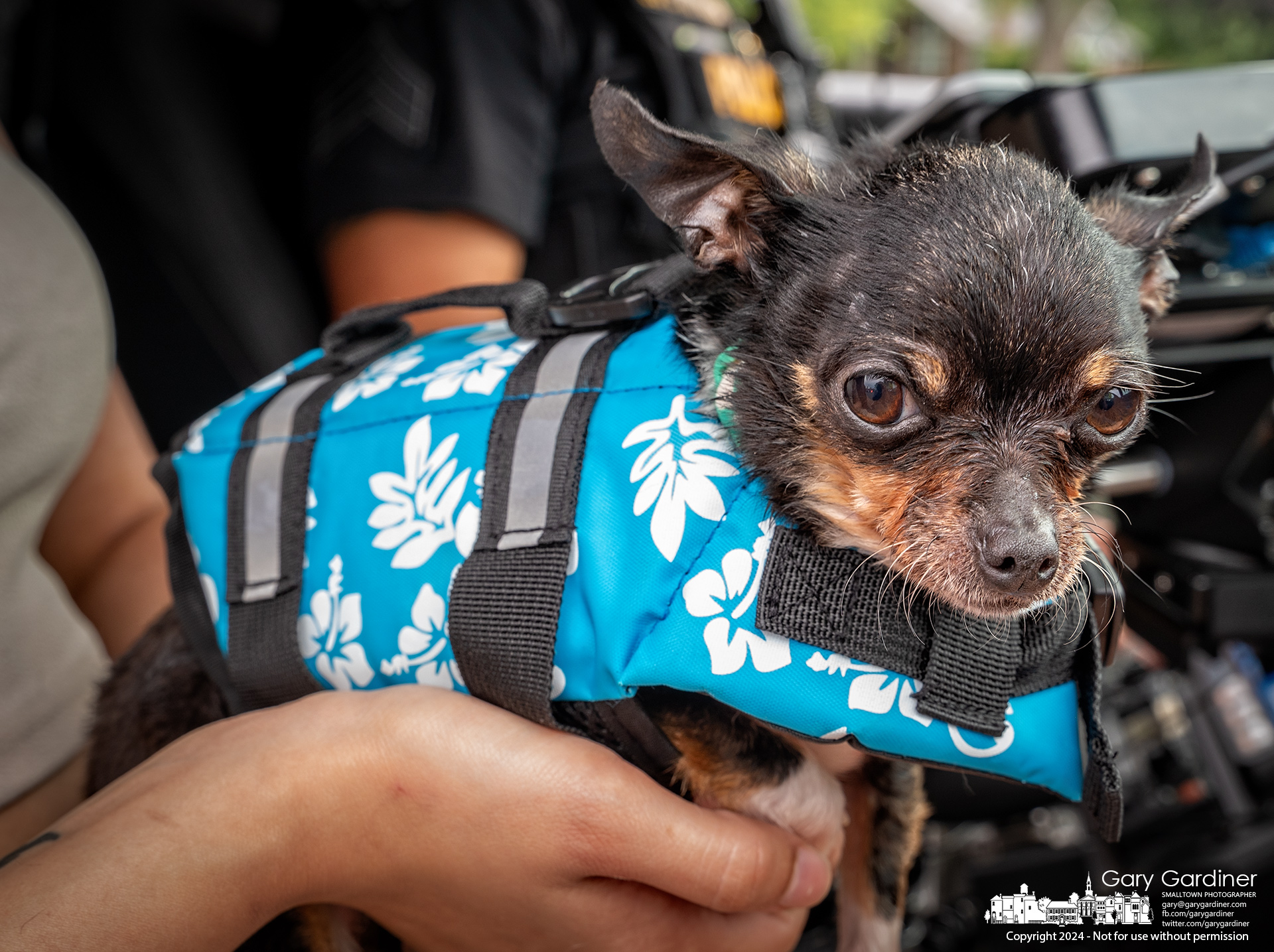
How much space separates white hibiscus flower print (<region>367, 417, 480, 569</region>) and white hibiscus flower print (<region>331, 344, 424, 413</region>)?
130 mm

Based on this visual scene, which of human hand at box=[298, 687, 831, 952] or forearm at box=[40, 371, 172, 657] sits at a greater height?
forearm at box=[40, 371, 172, 657]

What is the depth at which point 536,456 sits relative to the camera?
3.35ft

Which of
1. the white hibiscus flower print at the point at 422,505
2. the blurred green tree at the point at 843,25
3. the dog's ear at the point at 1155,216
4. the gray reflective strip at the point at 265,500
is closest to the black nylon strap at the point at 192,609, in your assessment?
the gray reflective strip at the point at 265,500

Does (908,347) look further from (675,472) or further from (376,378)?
(376,378)

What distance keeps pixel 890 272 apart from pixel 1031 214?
0.18 metres

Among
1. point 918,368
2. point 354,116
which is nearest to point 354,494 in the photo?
point 918,368

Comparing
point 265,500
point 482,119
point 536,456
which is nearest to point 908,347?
point 536,456

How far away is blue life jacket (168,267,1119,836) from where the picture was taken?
36.8 inches

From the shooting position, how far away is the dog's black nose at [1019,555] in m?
0.86

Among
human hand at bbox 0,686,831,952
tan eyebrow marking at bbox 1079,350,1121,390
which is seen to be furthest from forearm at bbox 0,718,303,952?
tan eyebrow marking at bbox 1079,350,1121,390

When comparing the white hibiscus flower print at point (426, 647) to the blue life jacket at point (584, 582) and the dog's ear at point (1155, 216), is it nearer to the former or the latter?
the blue life jacket at point (584, 582)

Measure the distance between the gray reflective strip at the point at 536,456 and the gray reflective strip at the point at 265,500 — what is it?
15.4 inches

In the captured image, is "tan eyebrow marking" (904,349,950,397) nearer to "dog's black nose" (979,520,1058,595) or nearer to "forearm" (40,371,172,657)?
"dog's black nose" (979,520,1058,595)

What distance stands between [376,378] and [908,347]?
0.76 metres
